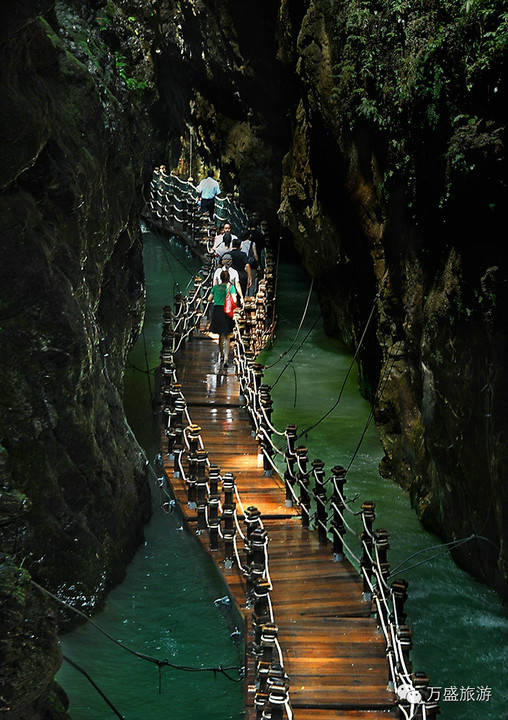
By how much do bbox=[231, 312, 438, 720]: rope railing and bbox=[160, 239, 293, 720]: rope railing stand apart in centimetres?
31

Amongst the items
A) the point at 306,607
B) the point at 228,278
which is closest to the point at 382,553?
the point at 306,607

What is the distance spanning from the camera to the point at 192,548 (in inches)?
505

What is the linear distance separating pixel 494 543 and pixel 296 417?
7782 mm

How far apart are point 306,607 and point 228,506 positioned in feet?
5.45

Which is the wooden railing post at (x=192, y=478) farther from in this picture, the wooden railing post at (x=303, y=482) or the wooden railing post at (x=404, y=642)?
the wooden railing post at (x=404, y=642)

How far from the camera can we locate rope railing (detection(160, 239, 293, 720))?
8148mm

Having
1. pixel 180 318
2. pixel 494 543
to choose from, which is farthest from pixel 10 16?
pixel 180 318

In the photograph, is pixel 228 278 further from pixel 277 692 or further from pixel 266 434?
pixel 277 692

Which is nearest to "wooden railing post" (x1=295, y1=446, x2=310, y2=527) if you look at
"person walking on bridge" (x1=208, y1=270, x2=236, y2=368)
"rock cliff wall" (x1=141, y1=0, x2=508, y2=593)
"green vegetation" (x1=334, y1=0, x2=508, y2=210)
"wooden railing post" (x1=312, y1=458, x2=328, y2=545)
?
"wooden railing post" (x1=312, y1=458, x2=328, y2=545)

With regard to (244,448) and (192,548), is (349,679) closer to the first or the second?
(192,548)

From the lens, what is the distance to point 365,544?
10125 millimetres

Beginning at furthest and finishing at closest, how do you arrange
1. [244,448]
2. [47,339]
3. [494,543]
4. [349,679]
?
1. [244,448]
2. [494,543]
3. [47,339]
4. [349,679]

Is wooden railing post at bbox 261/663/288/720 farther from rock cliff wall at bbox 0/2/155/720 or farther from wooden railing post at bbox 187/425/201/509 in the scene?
wooden railing post at bbox 187/425/201/509

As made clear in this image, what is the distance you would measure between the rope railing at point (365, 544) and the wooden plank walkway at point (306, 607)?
0.16 m
